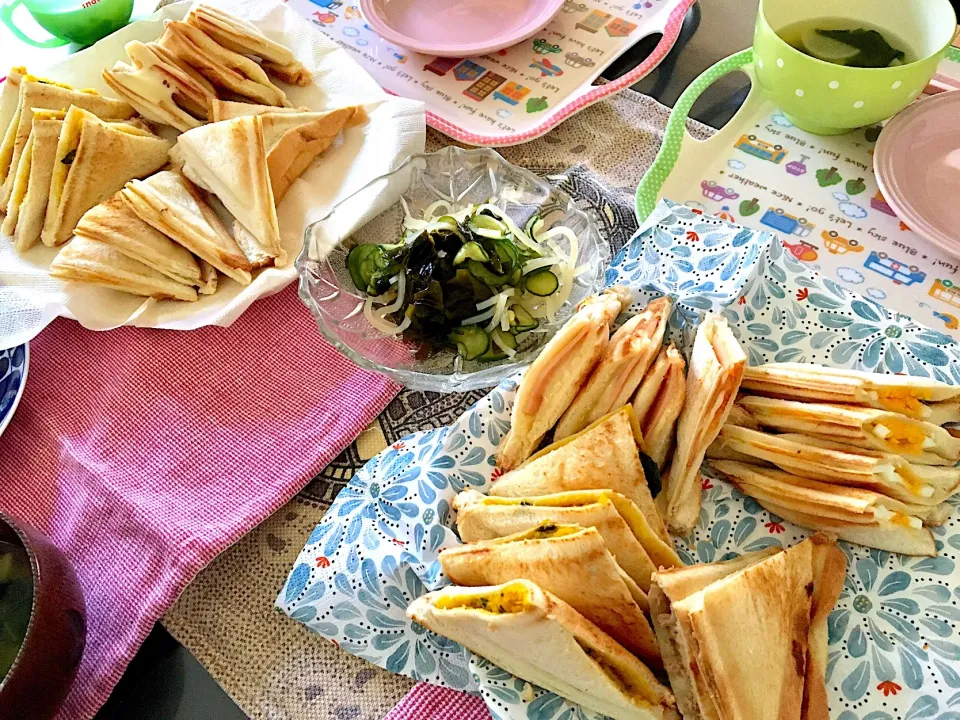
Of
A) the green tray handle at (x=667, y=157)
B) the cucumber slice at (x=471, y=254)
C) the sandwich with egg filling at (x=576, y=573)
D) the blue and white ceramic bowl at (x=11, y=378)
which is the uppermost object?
the green tray handle at (x=667, y=157)

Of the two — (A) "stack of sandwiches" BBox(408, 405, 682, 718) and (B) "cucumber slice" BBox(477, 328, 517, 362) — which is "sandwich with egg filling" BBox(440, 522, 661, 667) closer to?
(A) "stack of sandwiches" BBox(408, 405, 682, 718)

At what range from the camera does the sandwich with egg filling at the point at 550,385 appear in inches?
32.8

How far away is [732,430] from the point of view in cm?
82

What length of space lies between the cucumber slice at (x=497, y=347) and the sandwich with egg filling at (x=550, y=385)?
0.15 meters

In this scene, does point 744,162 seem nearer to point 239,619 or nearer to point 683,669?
point 683,669

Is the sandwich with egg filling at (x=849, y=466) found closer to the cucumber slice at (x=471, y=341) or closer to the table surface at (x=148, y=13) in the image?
the cucumber slice at (x=471, y=341)

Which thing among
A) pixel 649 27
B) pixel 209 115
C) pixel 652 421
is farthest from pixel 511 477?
pixel 649 27

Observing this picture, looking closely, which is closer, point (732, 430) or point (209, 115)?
point (732, 430)

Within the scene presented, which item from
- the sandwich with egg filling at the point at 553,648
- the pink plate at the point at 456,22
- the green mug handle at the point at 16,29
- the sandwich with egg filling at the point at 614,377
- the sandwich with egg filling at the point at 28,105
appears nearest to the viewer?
the sandwich with egg filling at the point at 553,648

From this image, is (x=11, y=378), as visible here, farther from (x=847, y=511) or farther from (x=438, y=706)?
(x=847, y=511)

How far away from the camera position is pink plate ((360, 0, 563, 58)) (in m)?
1.37

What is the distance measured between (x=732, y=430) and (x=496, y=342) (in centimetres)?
34

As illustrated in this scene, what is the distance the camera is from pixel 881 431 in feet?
2.51

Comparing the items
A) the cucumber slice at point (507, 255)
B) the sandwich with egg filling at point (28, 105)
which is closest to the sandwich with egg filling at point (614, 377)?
the cucumber slice at point (507, 255)
